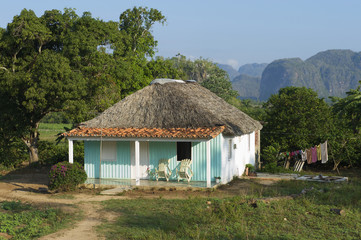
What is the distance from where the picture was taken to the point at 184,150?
59.4 ft

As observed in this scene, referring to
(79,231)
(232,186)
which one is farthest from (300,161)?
(79,231)

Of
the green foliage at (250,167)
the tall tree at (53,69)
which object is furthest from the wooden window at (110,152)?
the green foliage at (250,167)

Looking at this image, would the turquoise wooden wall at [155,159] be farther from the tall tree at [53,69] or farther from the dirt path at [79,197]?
the tall tree at [53,69]

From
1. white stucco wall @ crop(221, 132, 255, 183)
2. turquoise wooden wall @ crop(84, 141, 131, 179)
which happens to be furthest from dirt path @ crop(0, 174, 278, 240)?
turquoise wooden wall @ crop(84, 141, 131, 179)

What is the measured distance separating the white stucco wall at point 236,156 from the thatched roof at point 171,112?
2.54 feet

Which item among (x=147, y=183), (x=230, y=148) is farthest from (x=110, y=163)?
(x=230, y=148)

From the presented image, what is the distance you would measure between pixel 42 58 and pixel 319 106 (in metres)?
16.7

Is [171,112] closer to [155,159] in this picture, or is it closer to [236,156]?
[155,159]

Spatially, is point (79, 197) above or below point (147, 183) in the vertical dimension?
below

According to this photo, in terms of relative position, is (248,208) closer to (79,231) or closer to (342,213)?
(342,213)

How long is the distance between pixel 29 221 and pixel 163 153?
8283mm

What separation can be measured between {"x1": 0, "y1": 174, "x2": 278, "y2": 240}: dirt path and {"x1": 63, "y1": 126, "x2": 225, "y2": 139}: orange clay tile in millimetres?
2198

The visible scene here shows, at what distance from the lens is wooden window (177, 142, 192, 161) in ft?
59.0

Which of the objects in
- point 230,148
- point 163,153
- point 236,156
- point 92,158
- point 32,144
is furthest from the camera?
point 32,144
